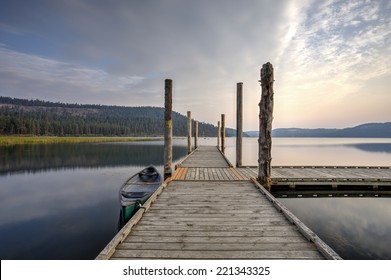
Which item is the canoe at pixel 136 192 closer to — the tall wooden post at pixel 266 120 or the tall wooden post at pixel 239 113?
the tall wooden post at pixel 266 120

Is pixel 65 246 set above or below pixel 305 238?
below

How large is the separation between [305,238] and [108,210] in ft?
34.0

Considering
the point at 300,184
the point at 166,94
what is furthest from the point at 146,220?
the point at 300,184

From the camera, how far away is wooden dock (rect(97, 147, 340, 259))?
3590mm

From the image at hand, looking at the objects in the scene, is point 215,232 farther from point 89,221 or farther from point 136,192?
point 89,221

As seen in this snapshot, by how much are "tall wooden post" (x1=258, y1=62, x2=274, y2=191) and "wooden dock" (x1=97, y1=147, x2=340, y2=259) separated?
197cm

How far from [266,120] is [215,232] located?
218 inches

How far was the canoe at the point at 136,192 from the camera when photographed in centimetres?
Answer: 750

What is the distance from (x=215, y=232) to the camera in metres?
4.33

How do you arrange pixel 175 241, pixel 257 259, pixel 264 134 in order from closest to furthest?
pixel 257 259 < pixel 175 241 < pixel 264 134

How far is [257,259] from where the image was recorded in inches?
138

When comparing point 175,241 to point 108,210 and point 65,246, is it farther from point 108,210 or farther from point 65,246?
point 108,210

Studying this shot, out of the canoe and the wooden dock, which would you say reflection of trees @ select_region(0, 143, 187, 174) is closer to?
the canoe

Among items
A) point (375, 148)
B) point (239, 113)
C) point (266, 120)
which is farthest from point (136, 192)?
point (375, 148)
